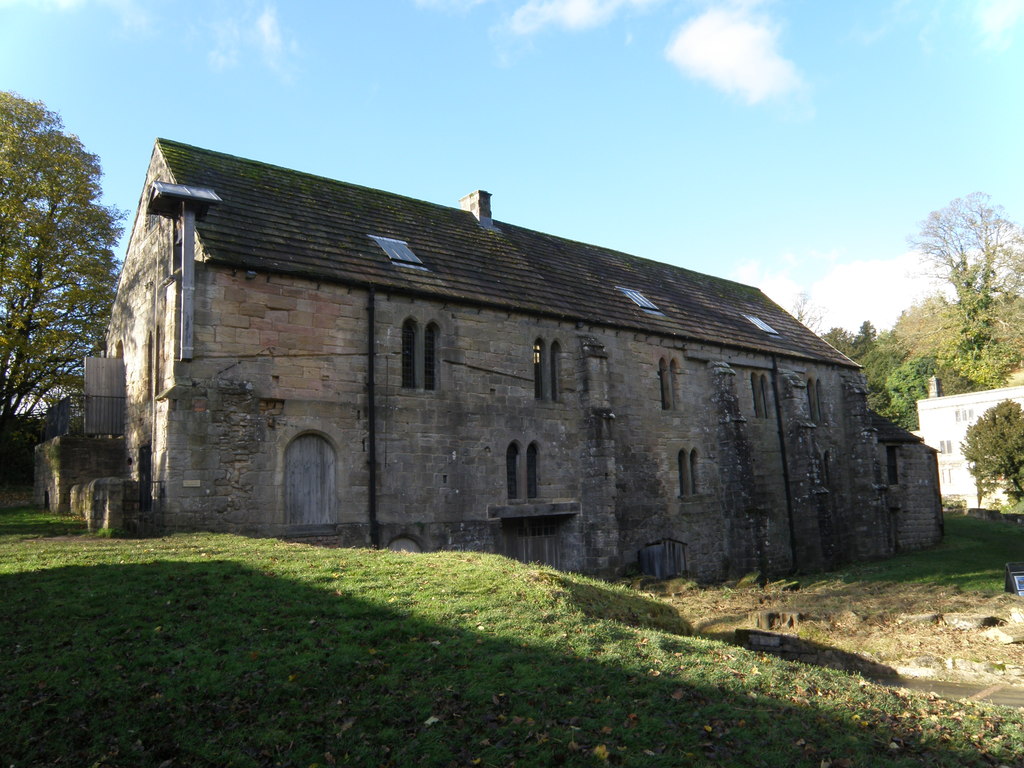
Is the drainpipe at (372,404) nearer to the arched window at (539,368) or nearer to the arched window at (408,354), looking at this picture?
the arched window at (408,354)

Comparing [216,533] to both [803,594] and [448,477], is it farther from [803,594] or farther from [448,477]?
[803,594]

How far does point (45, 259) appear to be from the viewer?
96.0 ft

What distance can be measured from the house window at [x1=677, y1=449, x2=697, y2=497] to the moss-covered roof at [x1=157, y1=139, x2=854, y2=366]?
3.99m

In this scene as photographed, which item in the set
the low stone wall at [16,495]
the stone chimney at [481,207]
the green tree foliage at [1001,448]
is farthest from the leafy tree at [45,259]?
the green tree foliage at [1001,448]

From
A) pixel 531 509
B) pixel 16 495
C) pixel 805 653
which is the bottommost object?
pixel 805 653

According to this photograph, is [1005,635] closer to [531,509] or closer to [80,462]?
[531,509]

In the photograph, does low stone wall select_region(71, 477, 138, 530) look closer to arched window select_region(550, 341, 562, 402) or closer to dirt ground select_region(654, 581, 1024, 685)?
arched window select_region(550, 341, 562, 402)

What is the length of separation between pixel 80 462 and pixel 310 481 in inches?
321

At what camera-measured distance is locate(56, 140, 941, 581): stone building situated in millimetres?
15477

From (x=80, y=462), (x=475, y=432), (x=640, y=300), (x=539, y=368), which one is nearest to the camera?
(x=475, y=432)

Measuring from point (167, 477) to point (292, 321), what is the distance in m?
4.18

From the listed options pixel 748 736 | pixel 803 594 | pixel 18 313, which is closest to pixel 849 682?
pixel 748 736

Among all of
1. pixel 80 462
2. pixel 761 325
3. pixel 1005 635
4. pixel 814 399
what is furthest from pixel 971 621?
pixel 80 462

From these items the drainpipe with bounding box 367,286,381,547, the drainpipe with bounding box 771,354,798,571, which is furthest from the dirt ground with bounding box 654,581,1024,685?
the drainpipe with bounding box 367,286,381,547
